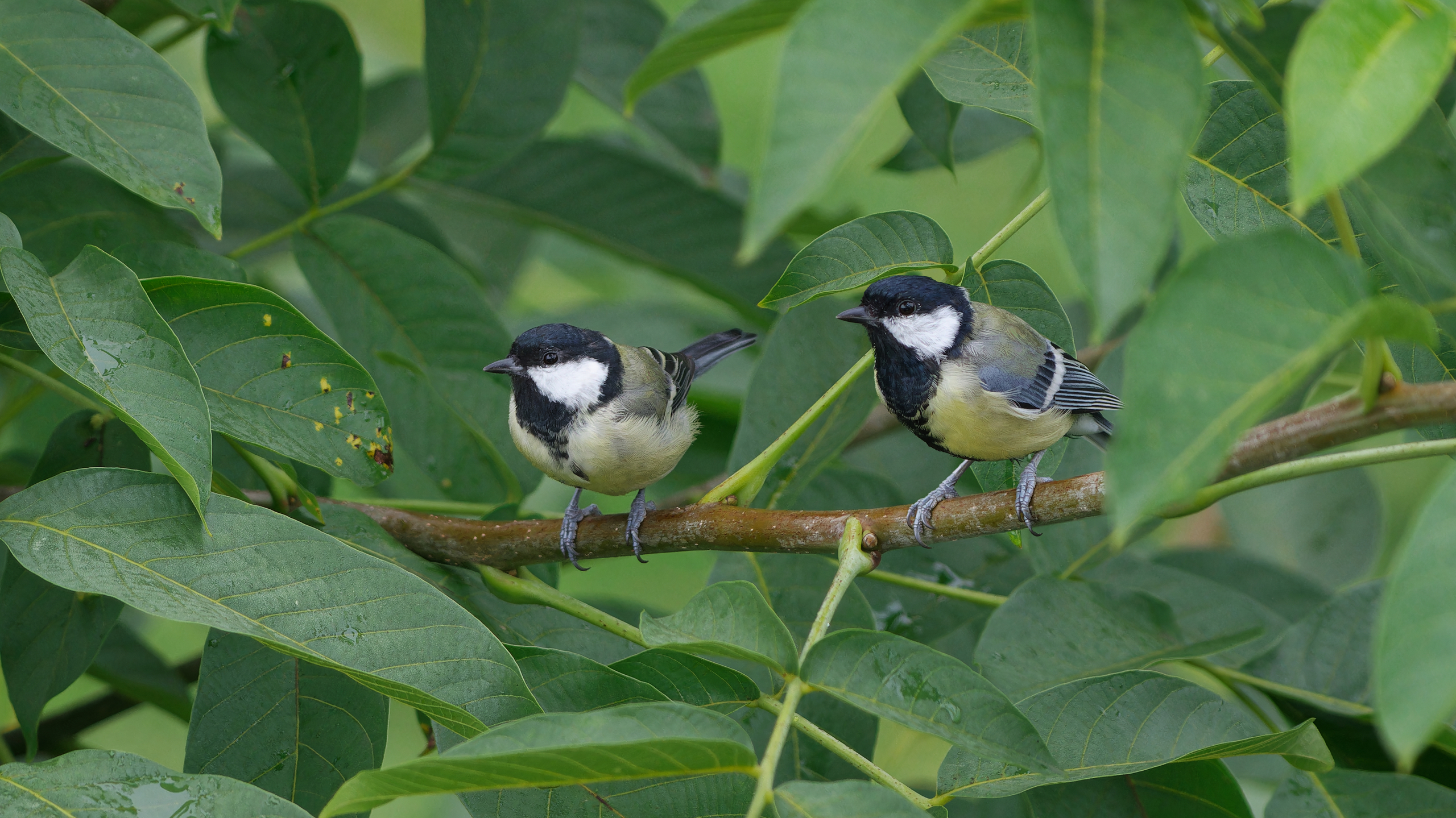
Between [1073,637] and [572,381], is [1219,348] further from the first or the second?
[572,381]

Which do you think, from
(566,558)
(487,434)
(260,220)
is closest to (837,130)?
(566,558)

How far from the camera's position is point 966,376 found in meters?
2.38

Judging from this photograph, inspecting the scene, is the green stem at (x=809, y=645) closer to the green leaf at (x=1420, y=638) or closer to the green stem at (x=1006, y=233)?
the green stem at (x=1006, y=233)

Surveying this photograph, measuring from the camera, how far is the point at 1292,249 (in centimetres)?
101

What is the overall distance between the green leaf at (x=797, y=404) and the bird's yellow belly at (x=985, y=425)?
16cm

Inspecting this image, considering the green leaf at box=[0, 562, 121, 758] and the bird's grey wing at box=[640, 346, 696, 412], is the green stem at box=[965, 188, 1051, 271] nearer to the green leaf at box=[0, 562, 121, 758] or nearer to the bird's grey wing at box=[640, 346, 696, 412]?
the bird's grey wing at box=[640, 346, 696, 412]

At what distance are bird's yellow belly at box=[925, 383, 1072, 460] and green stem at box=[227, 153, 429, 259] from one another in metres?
1.39

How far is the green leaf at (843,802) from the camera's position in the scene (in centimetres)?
125

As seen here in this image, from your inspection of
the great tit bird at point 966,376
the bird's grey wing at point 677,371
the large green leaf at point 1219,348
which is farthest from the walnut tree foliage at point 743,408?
the bird's grey wing at point 677,371

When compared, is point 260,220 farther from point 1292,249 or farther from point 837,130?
point 1292,249

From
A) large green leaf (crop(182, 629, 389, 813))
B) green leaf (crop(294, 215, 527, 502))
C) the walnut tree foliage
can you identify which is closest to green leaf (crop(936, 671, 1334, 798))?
the walnut tree foliage

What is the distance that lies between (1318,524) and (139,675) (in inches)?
136

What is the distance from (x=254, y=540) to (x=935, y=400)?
1.46m

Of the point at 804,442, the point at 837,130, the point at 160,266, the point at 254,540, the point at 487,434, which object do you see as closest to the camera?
the point at 837,130
